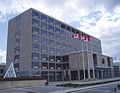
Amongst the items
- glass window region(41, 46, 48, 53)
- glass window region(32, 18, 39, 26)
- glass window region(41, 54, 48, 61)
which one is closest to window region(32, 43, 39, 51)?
glass window region(41, 46, 48, 53)

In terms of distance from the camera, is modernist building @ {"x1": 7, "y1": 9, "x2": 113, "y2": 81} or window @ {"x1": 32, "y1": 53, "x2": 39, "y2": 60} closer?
window @ {"x1": 32, "y1": 53, "x2": 39, "y2": 60}

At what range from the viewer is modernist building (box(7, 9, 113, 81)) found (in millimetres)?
70125

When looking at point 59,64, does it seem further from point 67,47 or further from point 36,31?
point 36,31

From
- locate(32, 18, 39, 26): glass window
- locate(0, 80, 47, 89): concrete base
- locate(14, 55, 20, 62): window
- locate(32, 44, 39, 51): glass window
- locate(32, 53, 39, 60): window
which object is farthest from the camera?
locate(32, 18, 39, 26): glass window

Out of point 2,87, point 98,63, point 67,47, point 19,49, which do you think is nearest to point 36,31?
point 19,49

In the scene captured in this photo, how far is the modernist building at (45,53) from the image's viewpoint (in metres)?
70.1

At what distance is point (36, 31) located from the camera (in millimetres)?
73562

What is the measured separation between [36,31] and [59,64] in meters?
19.4

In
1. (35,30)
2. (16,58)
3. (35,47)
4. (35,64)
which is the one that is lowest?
(35,64)

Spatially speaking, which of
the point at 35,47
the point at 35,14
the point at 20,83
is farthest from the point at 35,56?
the point at 20,83

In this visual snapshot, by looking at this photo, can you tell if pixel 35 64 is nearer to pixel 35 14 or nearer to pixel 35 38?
pixel 35 38

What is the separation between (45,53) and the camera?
75812mm

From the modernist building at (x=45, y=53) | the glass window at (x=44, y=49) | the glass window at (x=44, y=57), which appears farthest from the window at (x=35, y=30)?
the glass window at (x=44, y=57)

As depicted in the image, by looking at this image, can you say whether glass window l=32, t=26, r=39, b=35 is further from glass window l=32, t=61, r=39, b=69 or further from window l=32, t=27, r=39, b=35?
glass window l=32, t=61, r=39, b=69
